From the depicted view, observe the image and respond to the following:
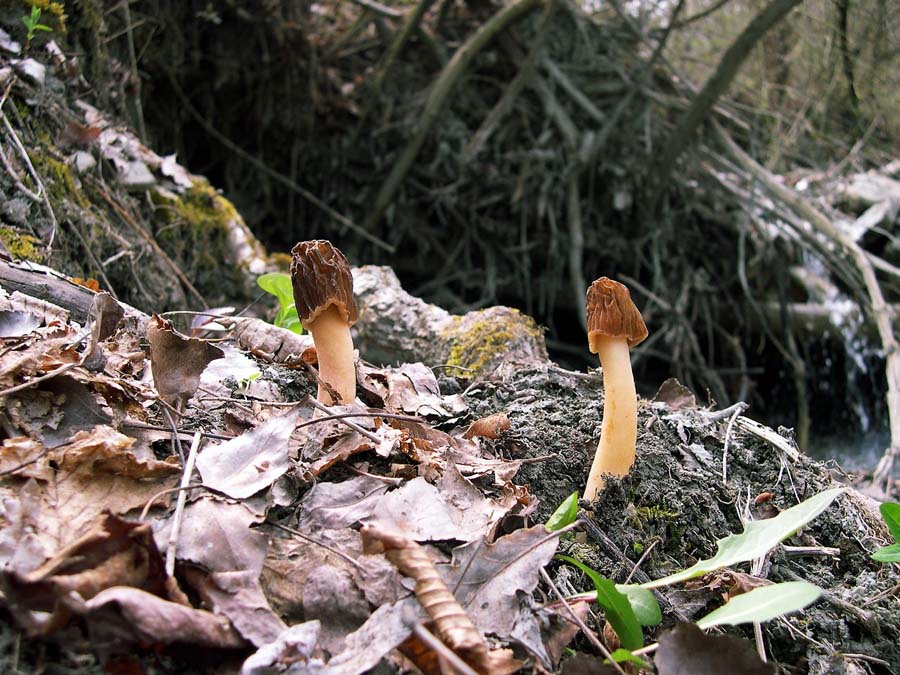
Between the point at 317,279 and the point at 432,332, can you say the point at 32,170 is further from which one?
the point at 432,332

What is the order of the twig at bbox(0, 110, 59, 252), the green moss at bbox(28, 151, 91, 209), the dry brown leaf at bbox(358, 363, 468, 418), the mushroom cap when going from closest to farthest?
the mushroom cap
the dry brown leaf at bbox(358, 363, 468, 418)
the twig at bbox(0, 110, 59, 252)
the green moss at bbox(28, 151, 91, 209)

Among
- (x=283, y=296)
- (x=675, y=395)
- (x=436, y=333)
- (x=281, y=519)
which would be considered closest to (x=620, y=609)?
(x=281, y=519)

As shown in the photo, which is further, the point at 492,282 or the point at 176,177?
the point at 492,282

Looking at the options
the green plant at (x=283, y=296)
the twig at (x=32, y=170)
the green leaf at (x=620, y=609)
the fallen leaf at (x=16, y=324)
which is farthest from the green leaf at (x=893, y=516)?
the twig at (x=32, y=170)

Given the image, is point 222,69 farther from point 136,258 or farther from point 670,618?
point 670,618

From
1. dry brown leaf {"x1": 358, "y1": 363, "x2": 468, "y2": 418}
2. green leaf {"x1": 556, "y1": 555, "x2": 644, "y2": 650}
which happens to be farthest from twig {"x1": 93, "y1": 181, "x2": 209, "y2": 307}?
green leaf {"x1": 556, "y1": 555, "x2": 644, "y2": 650}

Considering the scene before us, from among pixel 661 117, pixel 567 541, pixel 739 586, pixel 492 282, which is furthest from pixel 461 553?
pixel 661 117

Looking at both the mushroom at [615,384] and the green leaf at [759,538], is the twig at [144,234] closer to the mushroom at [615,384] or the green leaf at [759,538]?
the mushroom at [615,384]

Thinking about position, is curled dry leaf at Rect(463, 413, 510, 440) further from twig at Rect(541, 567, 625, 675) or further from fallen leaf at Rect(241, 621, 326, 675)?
fallen leaf at Rect(241, 621, 326, 675)
